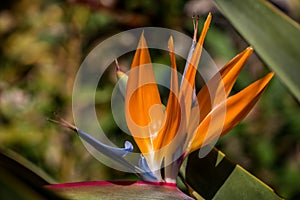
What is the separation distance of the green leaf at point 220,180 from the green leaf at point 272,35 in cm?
10

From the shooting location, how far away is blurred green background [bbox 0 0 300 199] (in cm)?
131

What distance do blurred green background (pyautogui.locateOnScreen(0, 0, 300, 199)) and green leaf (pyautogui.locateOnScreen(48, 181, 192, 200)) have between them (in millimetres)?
752

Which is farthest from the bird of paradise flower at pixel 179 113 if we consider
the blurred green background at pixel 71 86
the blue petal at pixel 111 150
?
the blurred green background at pixel 71 86

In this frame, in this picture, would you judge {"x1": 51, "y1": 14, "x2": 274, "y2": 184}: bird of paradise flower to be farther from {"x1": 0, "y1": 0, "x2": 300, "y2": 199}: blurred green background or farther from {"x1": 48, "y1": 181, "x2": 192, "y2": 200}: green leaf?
{"x1": 0, "y1": 0, "x2": 300, "y2": 199}: blurred green background

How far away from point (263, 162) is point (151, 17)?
1.52 feet

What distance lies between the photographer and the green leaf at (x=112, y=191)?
46 cm

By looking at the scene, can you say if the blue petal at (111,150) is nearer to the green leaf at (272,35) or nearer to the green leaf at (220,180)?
the green leaf at (220,180)

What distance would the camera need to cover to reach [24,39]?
1635mm

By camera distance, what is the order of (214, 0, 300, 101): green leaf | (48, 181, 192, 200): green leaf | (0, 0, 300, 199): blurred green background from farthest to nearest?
(0, 0, 300, 199): blurred green background
(214, 0, 300, 101): green leaf
(48, 181, 192, 200): green leaf

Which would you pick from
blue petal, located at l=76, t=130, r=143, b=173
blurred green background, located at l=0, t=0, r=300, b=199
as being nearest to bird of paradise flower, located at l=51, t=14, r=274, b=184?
blue petal, located at l=76, t=130, r=143, b=173

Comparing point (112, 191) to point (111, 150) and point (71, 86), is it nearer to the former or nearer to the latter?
point (111, 150)

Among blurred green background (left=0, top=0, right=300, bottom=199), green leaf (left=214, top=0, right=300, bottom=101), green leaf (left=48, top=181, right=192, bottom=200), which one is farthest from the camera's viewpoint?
blurred green background (left=0, top=0, right=300, bottom=199)

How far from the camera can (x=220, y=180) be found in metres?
0.55

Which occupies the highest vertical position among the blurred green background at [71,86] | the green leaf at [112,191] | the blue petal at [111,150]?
the blurred green background at [71,86]
